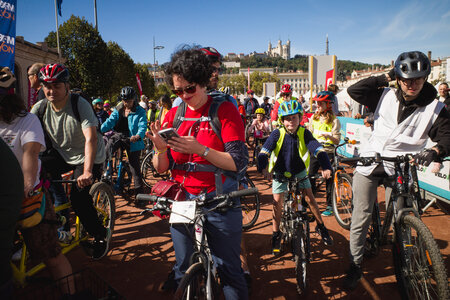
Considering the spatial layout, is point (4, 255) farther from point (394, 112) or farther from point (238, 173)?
point (394, 112)

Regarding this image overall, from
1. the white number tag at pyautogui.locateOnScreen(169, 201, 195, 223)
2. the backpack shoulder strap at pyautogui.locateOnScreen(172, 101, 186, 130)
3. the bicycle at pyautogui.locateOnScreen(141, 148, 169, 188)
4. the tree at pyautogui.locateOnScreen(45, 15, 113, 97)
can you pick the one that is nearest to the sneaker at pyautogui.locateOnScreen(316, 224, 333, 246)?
the white number tag at pyautogui.locateOnScreen(169, 201, 195, 223)

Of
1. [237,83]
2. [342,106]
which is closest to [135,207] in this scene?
[342,106]

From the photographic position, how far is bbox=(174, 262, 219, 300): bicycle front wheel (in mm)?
1651

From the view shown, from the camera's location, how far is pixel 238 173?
75.5 inches

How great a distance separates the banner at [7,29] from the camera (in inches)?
184

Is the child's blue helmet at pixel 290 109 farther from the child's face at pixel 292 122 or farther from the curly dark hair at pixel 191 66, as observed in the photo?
the curly dark hair at pixel 191 66

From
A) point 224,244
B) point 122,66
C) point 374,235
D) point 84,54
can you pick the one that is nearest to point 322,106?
point 374,235

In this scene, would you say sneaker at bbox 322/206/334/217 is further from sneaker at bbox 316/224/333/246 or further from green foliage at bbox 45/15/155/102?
green foliage at bbox 45/15/155/102

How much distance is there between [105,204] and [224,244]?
287 centimetres

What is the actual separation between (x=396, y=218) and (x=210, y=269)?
200cm

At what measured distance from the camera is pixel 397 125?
263cm

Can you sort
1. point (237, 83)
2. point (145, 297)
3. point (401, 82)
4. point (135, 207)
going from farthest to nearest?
point (237, 83), point (135, 207), point (145, 297), point (401, 82)

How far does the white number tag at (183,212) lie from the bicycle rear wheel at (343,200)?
3704 mm

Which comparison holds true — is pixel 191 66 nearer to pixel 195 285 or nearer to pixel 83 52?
pixel 195 285
